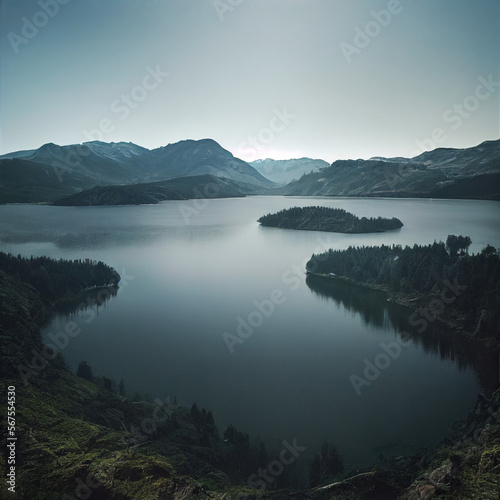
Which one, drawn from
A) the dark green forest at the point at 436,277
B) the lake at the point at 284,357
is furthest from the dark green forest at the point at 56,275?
the dark green forest at the point at 436,277

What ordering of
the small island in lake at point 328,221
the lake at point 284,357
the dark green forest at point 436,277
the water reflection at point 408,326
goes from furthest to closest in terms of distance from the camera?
the small island in lake at point 328,221
the dark green forest at point 436,277
the water reflection at point 408,326
the lake at point 284,357

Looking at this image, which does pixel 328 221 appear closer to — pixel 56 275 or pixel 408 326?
pixel 408 326

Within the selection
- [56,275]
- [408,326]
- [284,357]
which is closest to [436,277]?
[408,326]

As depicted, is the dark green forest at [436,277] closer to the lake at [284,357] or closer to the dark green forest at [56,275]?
the lake at [284,357]

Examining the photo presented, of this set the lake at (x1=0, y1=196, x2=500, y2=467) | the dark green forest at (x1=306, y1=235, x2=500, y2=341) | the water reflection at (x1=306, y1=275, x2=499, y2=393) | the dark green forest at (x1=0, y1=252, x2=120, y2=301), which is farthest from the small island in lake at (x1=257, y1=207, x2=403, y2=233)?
the dark green forest at (x1=0, y1=252, x2=120, y2=301)

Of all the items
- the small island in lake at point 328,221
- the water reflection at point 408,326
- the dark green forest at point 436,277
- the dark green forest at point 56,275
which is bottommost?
the water reflection at point 408,326

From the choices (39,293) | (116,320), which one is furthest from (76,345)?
(39,293)
